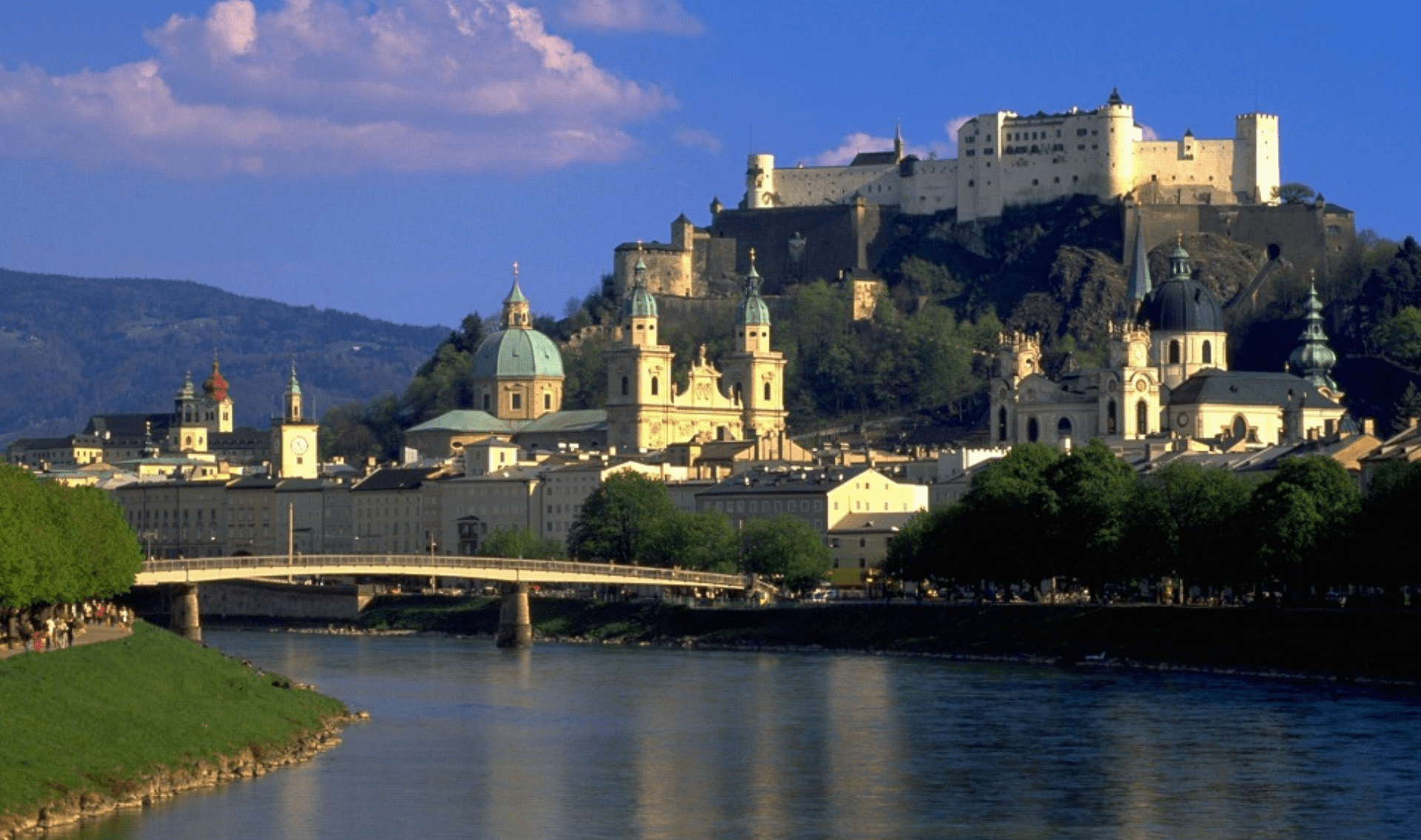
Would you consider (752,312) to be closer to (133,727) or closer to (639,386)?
(639,386)

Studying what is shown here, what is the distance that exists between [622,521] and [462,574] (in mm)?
25623

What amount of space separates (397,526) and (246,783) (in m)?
94.7

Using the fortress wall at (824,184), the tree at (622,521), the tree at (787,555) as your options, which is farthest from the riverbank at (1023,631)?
the fortress wall at (824,184)

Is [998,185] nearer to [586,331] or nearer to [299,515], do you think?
[586,331]

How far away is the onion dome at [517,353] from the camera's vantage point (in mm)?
172875

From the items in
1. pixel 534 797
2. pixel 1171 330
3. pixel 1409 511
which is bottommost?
pixel 534 797

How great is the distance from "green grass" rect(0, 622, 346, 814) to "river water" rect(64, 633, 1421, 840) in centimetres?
106

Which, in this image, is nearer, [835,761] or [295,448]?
[835,761]

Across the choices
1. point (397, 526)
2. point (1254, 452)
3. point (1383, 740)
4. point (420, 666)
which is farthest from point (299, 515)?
point (1383, 740)

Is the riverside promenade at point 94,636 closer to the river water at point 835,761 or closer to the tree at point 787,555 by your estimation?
the river water at point 835,761

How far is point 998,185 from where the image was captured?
565 feet

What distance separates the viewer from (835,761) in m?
58.1

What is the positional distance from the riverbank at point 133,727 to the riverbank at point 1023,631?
24.2 metres

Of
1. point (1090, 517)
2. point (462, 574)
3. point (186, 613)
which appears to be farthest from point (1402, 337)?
point (186, 613)
